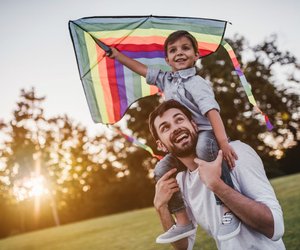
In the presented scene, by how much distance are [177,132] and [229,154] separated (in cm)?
38

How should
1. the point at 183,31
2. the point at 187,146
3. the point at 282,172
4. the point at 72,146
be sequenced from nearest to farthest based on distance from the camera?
the point at 187,146, the point at 183,31, the point at 72,146, the point at 282,172

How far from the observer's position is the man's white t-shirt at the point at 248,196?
7.20 ft

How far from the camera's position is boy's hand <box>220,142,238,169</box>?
93.4 inches

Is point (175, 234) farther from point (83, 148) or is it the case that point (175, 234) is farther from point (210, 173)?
point (83, 148)

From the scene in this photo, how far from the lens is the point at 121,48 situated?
3400 mm

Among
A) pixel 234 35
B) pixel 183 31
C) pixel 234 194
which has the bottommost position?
pixel 234 194

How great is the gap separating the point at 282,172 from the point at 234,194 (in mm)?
37410

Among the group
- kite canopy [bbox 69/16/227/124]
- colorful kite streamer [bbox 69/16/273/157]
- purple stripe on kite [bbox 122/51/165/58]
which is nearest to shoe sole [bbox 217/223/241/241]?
colorful kite streamer [bbox 69/16/273/157]

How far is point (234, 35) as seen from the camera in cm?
2953

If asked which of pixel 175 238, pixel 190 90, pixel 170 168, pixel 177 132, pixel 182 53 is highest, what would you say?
pixel 182 53

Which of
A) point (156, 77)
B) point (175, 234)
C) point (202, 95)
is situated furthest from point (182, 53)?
point (175, 234)

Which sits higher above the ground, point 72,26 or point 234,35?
point 234,35

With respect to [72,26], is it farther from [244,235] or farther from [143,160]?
[143,160]

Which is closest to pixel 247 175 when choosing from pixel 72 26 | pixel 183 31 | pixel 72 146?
pixel 183 31
